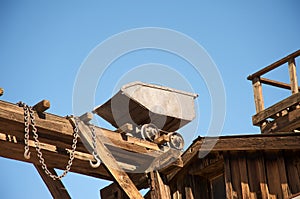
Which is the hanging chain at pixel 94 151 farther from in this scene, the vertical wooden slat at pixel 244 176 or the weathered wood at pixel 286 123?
the weathered wood at pixel 286 123

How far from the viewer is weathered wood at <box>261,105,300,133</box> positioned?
67.0 ft

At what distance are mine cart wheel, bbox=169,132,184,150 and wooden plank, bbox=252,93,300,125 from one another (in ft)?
13.1

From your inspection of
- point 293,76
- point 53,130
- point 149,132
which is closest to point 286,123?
point 293,76

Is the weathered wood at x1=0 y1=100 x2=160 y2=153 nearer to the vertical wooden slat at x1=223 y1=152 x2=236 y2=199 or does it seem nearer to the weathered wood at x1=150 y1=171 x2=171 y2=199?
the weathered wood at x1=150 y1=171 x2=171 y2=199

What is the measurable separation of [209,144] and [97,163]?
2.40 m

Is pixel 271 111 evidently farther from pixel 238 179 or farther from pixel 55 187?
pixel 55 187

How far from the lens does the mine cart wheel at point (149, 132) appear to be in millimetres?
17562

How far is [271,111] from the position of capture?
21281 millimetres

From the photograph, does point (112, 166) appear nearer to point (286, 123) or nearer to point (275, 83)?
point (286, 123)

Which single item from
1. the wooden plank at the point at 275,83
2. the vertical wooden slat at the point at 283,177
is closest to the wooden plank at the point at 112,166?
the vertical wooden slat at the point at 283,177

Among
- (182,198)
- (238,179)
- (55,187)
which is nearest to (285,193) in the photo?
(238,179)

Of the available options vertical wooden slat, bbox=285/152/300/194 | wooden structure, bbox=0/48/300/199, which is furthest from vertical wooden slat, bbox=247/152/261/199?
vertical wooden slat, bbox=285/152/300/194

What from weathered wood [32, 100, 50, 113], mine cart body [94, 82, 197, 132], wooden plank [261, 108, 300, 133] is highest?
wooden plank [261, 108, 300, 133]

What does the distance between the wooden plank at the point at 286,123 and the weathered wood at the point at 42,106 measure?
300 inches
